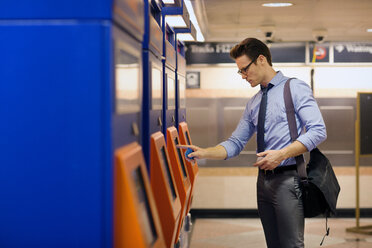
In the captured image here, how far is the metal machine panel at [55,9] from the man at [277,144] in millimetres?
1317

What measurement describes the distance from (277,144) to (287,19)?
273cm

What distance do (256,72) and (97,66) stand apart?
156 centimetres

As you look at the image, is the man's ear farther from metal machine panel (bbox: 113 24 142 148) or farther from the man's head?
metal machine panel (bbox: 113 24 142 148)

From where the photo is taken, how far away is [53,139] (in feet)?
3.44

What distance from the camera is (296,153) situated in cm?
221

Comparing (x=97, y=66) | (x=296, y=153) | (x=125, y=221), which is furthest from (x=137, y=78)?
(x=296, y=153)

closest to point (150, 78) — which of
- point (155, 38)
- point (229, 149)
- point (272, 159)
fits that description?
point (155, 38)

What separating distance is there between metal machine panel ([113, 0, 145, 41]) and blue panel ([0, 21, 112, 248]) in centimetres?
7

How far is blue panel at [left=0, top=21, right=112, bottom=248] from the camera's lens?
3.41 feet

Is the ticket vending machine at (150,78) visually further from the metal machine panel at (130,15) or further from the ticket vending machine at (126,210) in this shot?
the ticket vending machine at (126,210)

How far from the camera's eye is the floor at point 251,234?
5.19 metres

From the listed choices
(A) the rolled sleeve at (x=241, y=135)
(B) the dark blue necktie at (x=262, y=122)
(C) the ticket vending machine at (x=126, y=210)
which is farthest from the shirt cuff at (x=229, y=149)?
(C) the ticket vending machine at (x=126, y=210)

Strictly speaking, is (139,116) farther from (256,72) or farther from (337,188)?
(337,188)

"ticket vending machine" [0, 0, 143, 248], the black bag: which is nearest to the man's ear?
the black bag
